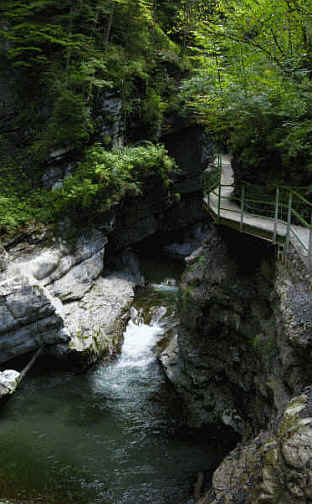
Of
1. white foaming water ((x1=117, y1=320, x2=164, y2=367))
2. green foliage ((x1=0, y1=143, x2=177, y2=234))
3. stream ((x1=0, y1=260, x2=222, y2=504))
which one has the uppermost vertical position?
green foliage ((x1=0, y1=143, x2=177, y2=234))

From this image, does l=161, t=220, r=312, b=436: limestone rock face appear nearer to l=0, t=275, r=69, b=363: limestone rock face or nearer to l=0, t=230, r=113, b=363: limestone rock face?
l=0, t=230, r=113, b=363: limestone rock face

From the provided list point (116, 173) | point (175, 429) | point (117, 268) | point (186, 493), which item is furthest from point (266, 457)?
point (117, 268)

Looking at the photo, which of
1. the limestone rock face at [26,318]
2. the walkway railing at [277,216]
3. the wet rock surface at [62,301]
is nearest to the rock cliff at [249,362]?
the walkway railing at [277,216]

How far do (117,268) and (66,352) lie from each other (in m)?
7.82

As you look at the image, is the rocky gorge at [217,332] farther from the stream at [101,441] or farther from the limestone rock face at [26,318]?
the stream at [101,441]

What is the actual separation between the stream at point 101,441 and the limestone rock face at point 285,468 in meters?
4.11

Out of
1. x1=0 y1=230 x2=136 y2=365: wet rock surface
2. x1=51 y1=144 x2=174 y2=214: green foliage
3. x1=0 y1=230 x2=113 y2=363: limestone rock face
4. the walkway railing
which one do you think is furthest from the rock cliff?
x1=51 y1=144 x2=174 y2=214: green foliage

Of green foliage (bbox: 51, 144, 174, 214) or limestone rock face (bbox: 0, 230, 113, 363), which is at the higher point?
green foliage (bbox: 51, 144, 174, 214)

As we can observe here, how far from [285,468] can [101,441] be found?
24.2ft

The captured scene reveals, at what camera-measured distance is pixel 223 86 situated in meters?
10.7

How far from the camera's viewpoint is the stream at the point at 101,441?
861cm

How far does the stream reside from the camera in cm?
861

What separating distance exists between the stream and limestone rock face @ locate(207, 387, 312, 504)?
4112 mm

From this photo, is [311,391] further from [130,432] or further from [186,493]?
[130,432]
